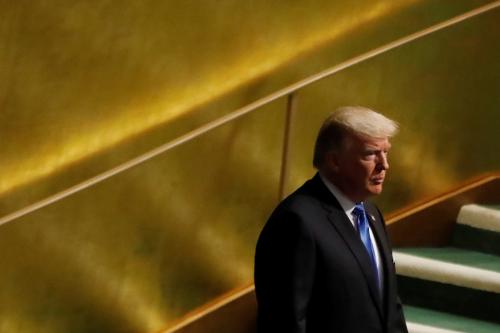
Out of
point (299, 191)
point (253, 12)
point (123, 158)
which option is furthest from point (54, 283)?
point (299, 191)

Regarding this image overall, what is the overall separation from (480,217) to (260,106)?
A: 1.11 metres

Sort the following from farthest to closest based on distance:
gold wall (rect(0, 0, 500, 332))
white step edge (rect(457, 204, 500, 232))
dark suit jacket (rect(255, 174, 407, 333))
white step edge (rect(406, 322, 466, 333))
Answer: white step edge (rect(457, 204, 500, 232)) → gold wall (rect(0, 0, 500, 332)) → white step edge (rect(406, 322, 466, 333)) → dark suit jacket (rect(255, 174, 407, 333))

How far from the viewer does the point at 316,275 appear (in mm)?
3758

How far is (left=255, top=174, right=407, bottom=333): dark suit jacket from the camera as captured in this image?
145 inches

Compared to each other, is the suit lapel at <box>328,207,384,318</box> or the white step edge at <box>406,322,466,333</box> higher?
the suit lapel at <box>328,207,384,318</box>

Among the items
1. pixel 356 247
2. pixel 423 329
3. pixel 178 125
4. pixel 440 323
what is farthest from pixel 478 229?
pixel 356 247

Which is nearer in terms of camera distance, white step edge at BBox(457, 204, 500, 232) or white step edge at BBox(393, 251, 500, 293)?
white step edge at BBox(393, 251, 500, 293)

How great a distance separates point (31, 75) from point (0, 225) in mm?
698

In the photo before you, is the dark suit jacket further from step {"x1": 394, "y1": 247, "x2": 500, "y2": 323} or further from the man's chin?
step {"x1": 394, "y1": 247, "x2": 500, "y2": 323}

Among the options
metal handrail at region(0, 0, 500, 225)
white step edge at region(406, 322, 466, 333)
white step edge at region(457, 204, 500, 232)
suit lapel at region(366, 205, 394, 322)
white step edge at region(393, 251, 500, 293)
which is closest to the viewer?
suit lapel at region(366, 205, 394, 322)

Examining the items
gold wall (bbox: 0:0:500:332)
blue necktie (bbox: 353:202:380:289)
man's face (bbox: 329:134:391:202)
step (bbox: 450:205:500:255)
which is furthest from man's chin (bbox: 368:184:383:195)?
step (bbox: 450:205:500:255)

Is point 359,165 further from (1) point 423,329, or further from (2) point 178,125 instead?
(2) point 178,125

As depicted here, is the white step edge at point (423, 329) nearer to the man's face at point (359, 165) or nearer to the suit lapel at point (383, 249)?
the suit lapel at point (383, 249)

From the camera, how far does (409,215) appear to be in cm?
619
